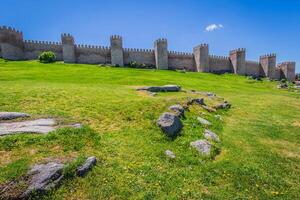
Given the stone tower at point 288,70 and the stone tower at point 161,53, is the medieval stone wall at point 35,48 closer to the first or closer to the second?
the stone tower at point 161,53

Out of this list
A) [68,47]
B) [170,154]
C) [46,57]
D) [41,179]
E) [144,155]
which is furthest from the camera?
[68,47]

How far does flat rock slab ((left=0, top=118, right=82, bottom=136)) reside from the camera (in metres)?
10.3

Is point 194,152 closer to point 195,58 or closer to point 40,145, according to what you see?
point 40,145

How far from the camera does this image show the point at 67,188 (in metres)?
7.94

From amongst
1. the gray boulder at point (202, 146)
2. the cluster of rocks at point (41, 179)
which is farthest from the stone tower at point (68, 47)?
the cluster of rocks at point (41, 179)

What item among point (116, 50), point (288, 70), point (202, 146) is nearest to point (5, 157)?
point (202, 146)

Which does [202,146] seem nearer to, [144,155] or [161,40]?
[144,155]

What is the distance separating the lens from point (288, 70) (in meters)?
95.6

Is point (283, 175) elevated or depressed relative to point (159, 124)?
depressed

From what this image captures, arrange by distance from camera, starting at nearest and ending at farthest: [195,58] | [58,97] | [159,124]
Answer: [159,124], [58,97], [195,58]

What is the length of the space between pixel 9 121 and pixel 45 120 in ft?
4.76

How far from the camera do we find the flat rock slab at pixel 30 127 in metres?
10.3

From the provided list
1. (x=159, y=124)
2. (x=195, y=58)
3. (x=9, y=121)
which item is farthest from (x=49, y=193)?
(x=195, y=58)

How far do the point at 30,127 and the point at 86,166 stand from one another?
3.59 meters
